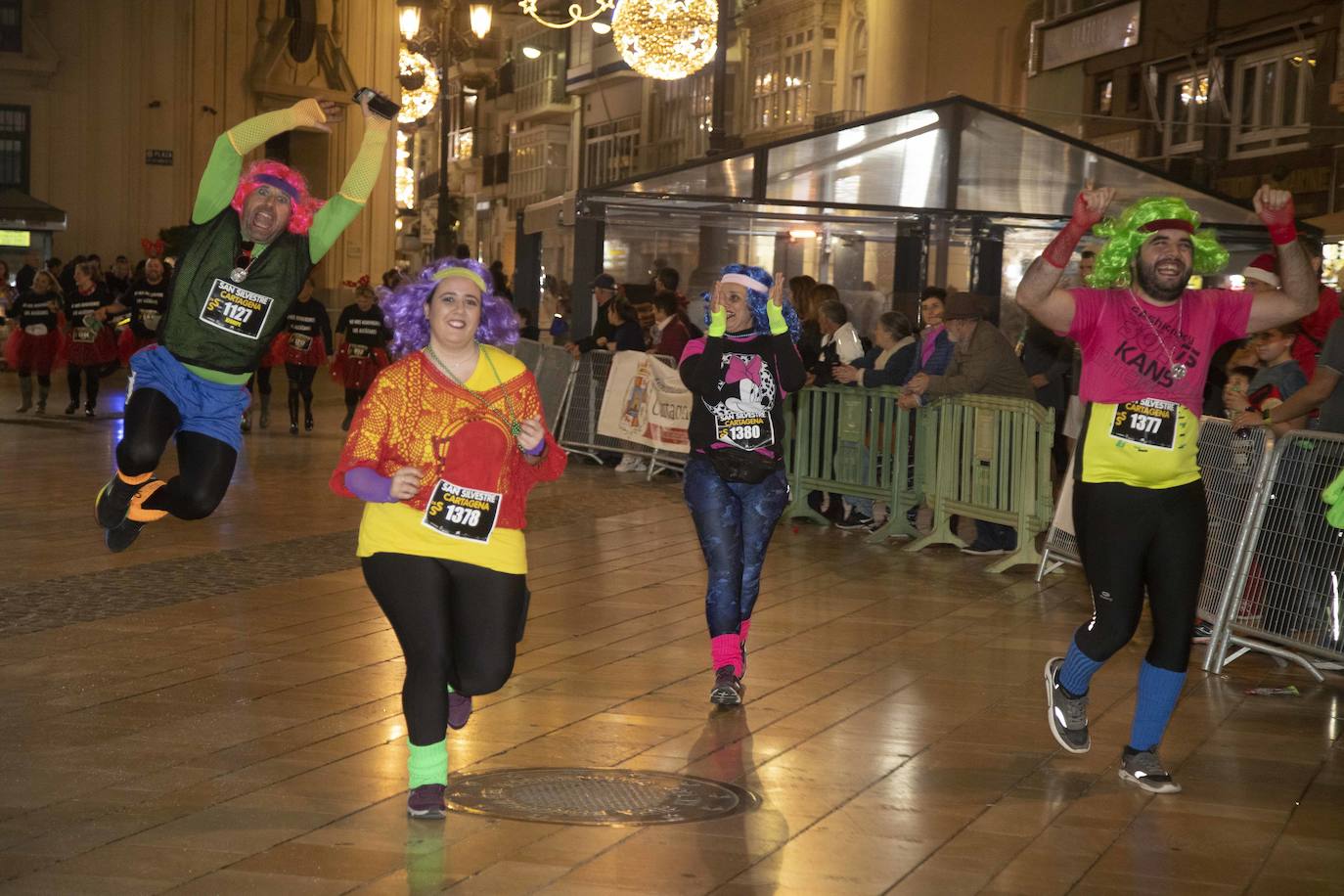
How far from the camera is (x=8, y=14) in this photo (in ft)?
137

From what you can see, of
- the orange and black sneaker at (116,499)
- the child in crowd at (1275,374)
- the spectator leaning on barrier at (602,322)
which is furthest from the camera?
the spectator leaning on barrier at (602,322)

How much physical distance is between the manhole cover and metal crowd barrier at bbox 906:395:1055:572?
6.11 m

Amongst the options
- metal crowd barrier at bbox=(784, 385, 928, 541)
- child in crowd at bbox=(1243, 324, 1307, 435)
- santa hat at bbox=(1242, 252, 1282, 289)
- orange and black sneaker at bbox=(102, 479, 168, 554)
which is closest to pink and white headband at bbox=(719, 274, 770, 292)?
orange and black sneaker at bbox=(102, 479, 168, 554)

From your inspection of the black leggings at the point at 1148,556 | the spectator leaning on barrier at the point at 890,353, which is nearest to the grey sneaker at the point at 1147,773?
the black leggings at the point at 1148,556

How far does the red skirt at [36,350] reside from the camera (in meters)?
22.2

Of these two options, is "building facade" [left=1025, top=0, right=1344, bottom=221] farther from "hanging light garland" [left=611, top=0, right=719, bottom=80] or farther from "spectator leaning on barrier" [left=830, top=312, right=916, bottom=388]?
"spectator leaning on barrier" [left=830, top=312, right=916, bottom=388]

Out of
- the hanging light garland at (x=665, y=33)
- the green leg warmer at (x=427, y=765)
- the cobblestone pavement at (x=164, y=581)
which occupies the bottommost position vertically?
the cobblestone pavement at (x=164, y=581)

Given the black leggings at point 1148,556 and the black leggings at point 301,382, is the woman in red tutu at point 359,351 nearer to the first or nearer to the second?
the black leggings at point 301,382

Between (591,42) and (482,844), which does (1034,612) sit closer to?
(482,844)

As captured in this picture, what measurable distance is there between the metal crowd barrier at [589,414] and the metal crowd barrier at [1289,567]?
30.3ft

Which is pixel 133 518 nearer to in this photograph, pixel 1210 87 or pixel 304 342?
pixel 304 342

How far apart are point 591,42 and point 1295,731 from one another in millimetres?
53358

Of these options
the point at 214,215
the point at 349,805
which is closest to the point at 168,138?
the point at 214,215

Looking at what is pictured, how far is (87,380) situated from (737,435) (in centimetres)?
1664
